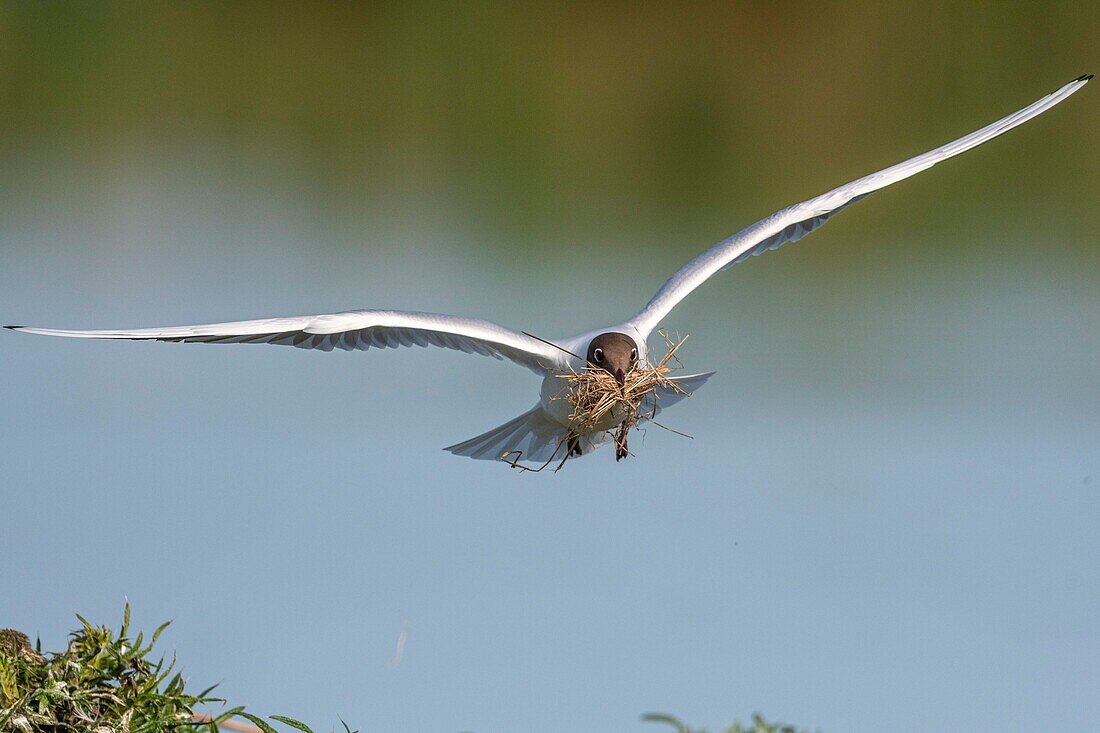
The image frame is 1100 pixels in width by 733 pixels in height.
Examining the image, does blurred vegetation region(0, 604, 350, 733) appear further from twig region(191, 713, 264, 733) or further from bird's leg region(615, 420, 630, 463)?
bird's leg region(615, 420, 630, 463)

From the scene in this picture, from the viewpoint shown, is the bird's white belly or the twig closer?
the twig

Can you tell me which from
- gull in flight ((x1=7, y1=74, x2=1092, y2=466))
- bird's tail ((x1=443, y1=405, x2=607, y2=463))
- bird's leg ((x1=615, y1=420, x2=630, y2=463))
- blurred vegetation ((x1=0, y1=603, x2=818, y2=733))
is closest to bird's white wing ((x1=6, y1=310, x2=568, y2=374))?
gull in flight ((x1=7, y1=74, x2=1092, y2=466))

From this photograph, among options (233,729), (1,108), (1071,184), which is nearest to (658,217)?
(1071,184)

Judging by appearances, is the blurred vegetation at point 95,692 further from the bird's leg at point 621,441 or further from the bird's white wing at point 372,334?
the bird's leg at point 621,441

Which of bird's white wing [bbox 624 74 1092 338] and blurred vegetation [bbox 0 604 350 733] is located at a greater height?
bird's white wing [bbox 624 74 1092 338]

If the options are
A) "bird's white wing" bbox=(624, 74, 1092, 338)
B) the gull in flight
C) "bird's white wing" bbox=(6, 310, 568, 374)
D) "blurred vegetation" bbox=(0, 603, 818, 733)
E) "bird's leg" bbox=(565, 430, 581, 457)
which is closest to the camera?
"blurred vegetation" bbox=(0, 603, 818, 733)

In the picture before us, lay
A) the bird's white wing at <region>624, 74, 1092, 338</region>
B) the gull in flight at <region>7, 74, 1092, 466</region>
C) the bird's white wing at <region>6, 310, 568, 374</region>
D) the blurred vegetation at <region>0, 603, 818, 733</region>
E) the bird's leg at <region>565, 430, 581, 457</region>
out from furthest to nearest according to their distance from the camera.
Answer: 1. the bird's white wing at <region>624, 74, 1092, 338</region>
2. the bird's leg at <region>565, 430, 581, 457</region>
3. the gull in flight at <region>7, 74, 1092, 466</region>
4. the bird's white wing at <region>6, 310, 568, 374</region>
5. the blurred vegetation at <region>0, 603, 818, 733</region>

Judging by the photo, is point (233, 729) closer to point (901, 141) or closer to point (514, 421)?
point (514, 421)
